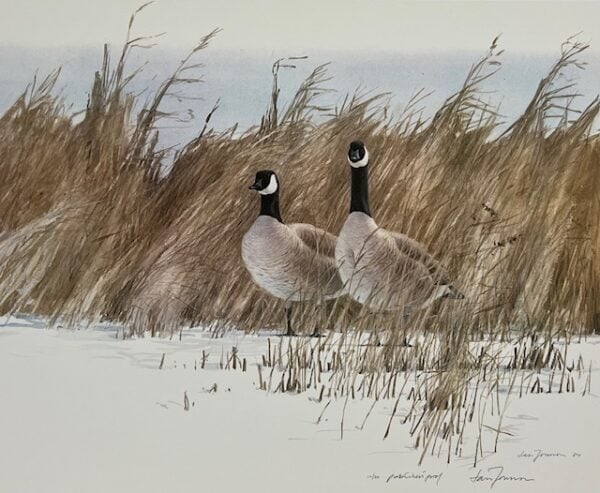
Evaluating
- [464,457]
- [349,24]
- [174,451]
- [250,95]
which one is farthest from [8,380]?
[349,24]

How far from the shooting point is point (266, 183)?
4766mm

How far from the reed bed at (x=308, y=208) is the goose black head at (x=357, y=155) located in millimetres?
126

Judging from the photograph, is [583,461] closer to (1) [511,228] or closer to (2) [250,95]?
(1) [511,228]

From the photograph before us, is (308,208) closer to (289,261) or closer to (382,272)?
(289,261)

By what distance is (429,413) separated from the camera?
394 centimetres

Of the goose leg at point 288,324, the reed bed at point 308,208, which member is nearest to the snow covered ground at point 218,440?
the reed bed at point 308,208

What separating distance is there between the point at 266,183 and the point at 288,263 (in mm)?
465

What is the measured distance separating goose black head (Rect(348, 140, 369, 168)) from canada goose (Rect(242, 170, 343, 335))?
45 cm

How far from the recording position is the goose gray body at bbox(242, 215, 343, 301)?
4602 millimetres

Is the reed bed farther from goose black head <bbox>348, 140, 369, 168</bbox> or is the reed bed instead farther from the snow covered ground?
the snow covered ground

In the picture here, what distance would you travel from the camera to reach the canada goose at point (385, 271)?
4422 millimetres
